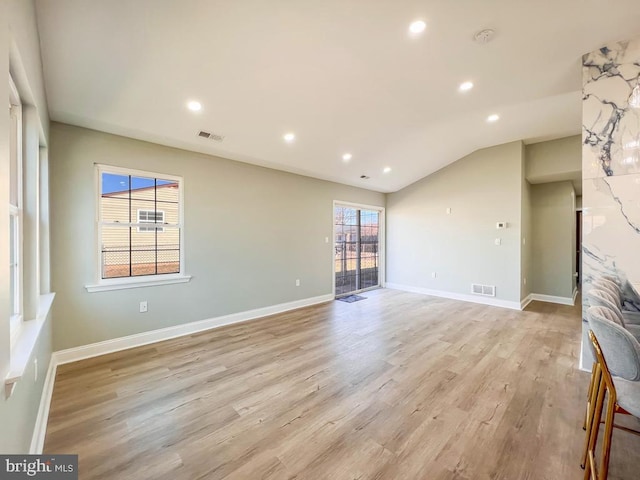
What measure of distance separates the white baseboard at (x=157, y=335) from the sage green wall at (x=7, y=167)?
127cm

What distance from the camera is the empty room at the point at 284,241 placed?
1684 millimetres

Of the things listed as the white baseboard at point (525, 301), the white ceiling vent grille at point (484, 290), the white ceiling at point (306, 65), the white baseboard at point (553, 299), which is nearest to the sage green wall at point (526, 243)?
the white baseboard at point (525, 301)

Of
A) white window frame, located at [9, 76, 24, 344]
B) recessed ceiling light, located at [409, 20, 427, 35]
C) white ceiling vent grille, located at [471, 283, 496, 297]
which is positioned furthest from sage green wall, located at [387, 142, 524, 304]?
white window frame, located at [9, 76, 24, 344]

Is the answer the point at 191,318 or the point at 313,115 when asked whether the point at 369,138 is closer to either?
the point at 313,115

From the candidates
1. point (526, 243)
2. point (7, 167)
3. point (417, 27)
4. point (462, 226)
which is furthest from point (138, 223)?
point (526, 243)

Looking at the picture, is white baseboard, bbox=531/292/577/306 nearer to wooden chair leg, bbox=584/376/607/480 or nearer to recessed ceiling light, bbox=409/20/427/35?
wooden chair leg, bbox=584/376/607/480

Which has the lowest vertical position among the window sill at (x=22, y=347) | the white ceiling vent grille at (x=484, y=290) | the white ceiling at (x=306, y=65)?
the white ceiling vent grille at (x=484, y=290)

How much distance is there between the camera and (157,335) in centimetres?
351

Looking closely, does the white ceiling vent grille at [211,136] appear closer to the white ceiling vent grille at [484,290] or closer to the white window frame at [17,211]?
the white window frame at [17,211]

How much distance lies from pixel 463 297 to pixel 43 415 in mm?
6183

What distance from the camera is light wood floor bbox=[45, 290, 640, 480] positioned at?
5.41 ft

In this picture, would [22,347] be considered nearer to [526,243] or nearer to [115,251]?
[115,251]

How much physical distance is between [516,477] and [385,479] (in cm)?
75

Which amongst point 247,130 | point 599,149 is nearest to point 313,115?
point 247,130
